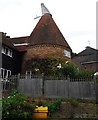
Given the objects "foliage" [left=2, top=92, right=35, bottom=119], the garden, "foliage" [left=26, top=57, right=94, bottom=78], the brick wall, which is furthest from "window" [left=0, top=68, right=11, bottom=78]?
"foliage" [left=2, top=92, right=35, bottom=119]

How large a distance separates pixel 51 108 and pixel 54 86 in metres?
5.79

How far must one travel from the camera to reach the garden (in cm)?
1748

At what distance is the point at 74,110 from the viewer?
67.5ft

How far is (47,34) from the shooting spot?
3853 centimetres

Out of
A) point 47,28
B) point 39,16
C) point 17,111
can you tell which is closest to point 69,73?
point 47,28

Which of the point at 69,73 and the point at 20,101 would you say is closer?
the point at 20,101

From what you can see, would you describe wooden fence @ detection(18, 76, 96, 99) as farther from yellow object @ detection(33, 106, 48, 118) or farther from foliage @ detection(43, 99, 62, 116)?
yellow object @ detection(33, 106, 48, 118)

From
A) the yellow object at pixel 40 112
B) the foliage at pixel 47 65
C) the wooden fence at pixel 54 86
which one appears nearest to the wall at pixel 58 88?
the wooden fence at pixel 54 86

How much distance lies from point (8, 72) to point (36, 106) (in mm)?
17147

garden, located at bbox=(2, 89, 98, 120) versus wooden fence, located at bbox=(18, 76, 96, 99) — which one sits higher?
wooden fence, located at bbox=(18, 76, 96, 99)

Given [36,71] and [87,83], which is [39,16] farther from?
[87,83]

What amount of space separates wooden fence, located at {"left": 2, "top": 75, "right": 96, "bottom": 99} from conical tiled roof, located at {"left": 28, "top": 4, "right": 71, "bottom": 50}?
35.1 feet

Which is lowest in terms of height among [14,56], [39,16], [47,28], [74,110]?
[74,110]

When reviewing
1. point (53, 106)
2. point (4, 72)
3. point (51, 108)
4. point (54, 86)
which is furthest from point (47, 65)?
point (51, 108)
